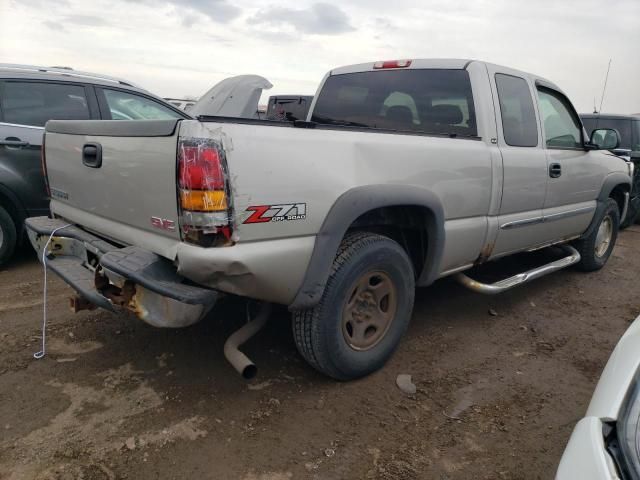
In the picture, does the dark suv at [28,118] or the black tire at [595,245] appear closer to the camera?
the dark suv at [28,118]

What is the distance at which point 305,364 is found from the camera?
315cm

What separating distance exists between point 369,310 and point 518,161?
1622mm

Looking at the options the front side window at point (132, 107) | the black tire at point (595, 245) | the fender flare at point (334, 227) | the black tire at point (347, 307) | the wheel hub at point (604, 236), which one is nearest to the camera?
the fender flare at point (334, 227)

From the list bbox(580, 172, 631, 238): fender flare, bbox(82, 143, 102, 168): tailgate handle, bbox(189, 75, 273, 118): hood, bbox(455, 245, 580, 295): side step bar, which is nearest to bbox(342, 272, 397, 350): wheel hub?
bbox(455, 245, 580, 295): side step bar

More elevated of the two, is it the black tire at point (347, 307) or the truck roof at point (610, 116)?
the truck roof at point (610, 116)

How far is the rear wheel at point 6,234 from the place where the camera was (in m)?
4.66

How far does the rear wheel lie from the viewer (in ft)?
15.3

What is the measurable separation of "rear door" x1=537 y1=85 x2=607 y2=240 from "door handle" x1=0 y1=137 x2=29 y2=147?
4554 mm

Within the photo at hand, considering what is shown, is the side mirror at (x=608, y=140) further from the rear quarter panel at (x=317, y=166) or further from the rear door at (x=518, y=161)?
the rear quarter panel at (x=317, y=166)

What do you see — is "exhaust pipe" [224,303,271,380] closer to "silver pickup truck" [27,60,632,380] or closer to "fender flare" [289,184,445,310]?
"silver pickup truck" [27,60,632,380]

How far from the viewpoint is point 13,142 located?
463 centimetres

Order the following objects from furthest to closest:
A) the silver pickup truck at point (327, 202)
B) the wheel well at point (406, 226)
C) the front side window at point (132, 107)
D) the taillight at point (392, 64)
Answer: the front side window at point (132, 107) → the taillight at point (392, 64) → the wheel well at point (406, 226) → the silver pickup truck at point (327, 202)

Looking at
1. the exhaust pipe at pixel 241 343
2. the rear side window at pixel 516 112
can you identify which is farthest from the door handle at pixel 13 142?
the rear side window at pixel 516 112

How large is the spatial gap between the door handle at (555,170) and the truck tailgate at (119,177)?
9.98ft
